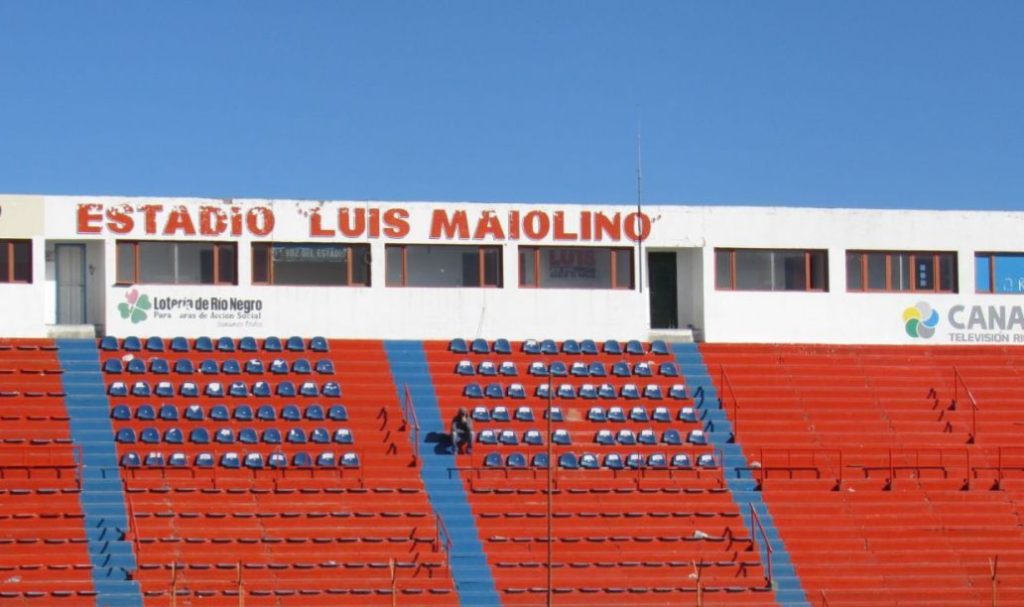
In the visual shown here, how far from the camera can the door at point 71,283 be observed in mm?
51438

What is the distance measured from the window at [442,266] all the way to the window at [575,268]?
0.80 m

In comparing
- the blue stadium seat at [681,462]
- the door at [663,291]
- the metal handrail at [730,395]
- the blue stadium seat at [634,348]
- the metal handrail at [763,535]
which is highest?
the door at [663,291]

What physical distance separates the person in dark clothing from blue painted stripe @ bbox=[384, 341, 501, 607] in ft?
1.11

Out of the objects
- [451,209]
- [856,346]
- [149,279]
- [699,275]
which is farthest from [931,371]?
[149,279]

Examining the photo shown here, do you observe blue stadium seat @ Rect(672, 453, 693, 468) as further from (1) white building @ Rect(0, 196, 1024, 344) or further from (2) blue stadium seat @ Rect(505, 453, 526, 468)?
(1) white building @ Rect(0, 196, 1024, 344)

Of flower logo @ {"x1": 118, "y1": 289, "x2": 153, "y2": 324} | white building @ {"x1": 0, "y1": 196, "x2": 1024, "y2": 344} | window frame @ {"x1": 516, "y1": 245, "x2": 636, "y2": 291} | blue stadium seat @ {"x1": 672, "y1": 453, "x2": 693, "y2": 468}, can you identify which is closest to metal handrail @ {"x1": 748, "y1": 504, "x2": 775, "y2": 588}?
blue stadium seat @ {"x1": 672, "y1": 453, "x2": 693, "y2": 468}

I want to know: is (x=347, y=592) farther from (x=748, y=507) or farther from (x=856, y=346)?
(x=856, y=346)

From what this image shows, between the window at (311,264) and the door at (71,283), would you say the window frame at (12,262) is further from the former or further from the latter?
the window at (311,264)

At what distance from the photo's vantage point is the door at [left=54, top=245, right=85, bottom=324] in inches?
2025

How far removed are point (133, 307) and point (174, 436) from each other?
528 cm

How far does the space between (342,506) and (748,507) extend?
9.35 metres

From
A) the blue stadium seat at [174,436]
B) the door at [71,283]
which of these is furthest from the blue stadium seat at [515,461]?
the door at [71,283]

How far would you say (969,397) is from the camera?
5306cm

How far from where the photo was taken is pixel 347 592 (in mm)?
42750
